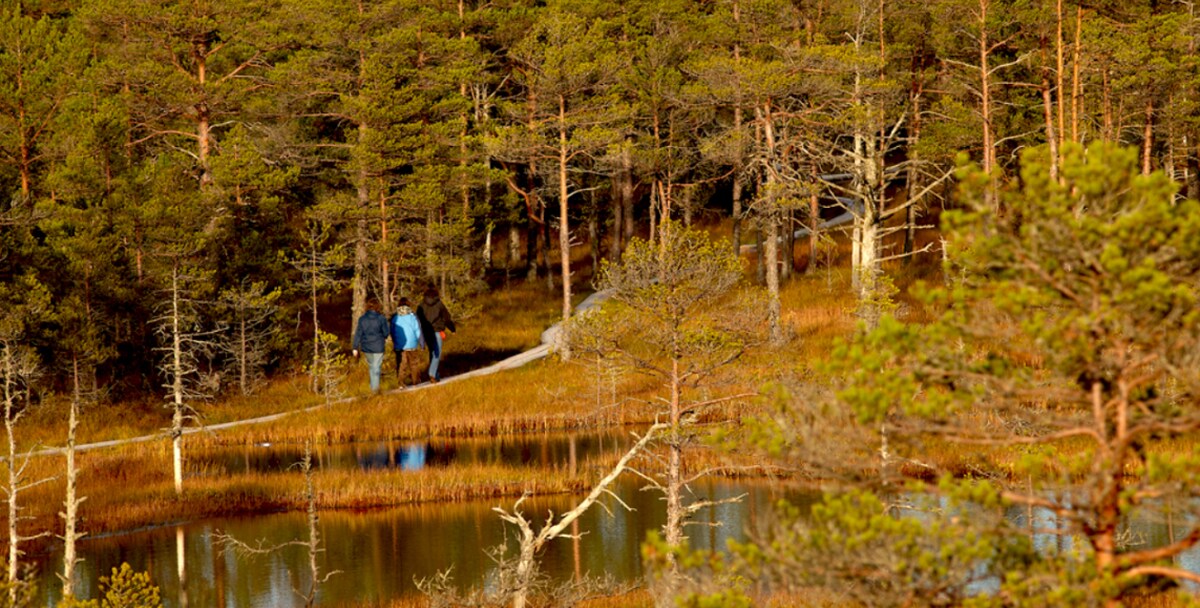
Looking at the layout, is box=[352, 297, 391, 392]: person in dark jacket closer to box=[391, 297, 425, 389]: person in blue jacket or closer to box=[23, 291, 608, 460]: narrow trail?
box=[391, 297, 425, 389]: person in blue jacket

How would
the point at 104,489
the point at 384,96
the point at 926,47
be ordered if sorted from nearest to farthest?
1. the point at 104,489
2. the point at 384,96
3. the point at 926,47

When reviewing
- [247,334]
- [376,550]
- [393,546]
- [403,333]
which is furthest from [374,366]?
[376,550]

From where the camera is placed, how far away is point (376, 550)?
70.4 feet

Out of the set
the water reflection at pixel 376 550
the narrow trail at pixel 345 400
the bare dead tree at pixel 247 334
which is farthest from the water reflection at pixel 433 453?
the bare dead tree at pixel 247 334

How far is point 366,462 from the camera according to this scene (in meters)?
28.6

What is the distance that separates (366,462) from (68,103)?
1395 centimetres

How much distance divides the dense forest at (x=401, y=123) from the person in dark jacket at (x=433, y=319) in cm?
299

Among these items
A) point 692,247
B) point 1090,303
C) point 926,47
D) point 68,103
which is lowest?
point 1090,303

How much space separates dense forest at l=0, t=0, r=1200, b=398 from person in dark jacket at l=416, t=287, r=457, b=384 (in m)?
2.99

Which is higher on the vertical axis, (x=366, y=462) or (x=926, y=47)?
(x=926, y=47)

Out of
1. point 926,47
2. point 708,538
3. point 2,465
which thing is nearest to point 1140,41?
point 926,47

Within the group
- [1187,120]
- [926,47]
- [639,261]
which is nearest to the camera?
[639,261]

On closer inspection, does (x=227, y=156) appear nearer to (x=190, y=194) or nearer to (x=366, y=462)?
(x=190, y=194)

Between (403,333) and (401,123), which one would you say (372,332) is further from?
(401,123)
